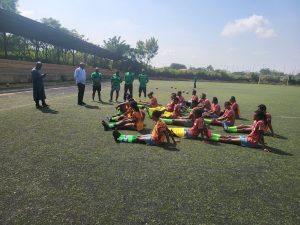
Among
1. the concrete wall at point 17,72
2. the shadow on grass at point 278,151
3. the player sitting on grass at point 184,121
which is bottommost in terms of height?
the shadow on grass at point 278,151

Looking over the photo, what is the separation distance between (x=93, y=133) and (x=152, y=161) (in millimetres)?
3024

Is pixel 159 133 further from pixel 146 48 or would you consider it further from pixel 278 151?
pixel 146 48

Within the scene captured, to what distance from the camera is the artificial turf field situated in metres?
4.15

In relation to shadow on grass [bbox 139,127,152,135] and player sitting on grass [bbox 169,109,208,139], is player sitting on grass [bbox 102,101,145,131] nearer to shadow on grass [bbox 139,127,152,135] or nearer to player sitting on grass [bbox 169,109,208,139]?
Answer: shadow on grass [bbox 139,127,152,135]

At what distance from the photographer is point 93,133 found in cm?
887

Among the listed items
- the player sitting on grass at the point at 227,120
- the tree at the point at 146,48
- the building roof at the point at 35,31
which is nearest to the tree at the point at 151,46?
the tree at the point at 146,48

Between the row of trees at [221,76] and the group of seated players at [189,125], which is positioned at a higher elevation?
the row of trees at [221,76]

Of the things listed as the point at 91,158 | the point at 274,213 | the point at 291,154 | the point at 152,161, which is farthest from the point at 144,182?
the point at 291,154

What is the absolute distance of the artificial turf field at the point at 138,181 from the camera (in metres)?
4.15

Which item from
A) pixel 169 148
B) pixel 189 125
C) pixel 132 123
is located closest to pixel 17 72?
pixel 132 123

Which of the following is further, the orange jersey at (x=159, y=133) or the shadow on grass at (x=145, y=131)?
the shadow on grass at (x=145, y=131)

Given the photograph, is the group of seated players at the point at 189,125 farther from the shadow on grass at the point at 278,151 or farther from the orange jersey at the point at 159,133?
the shadow on grass at the point at 278,151

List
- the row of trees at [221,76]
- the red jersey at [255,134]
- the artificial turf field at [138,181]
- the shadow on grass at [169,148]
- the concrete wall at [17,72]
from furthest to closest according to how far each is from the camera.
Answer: the row of trees at [221,76]
the concrete wall at [17,72]
the red jersey at [255,134]
the shadow on grass at [169,148]
the artificial turf field at [138,181]

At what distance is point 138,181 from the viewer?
5.30 m
